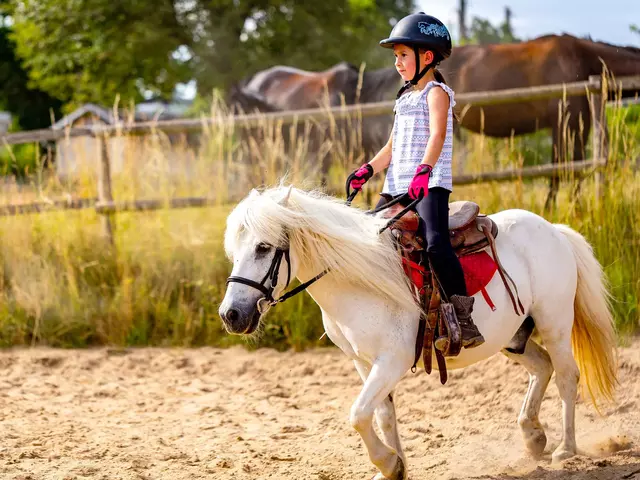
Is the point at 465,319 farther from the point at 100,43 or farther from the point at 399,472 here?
the point at 100,43

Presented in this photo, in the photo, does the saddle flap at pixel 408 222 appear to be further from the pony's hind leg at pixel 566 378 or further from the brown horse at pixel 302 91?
the brown horse at pixel 302 91

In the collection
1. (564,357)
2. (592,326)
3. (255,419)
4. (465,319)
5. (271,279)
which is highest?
(271,279)

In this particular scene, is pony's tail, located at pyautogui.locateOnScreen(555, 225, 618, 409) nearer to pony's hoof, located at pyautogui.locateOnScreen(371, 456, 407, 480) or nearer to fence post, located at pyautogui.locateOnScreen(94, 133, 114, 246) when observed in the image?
pony's hoof, located at pyautogui.locateOnScreen(371, 456, 407, 480)

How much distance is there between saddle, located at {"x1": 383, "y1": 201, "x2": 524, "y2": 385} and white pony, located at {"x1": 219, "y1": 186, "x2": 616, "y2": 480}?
0.05 meters

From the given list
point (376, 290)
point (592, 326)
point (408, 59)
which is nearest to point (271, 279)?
point (376, 290)

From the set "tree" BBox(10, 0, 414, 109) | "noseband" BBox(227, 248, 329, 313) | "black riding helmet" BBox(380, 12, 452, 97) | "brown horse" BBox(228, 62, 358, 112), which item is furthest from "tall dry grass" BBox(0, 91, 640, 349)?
"tree" BBox(10, 0, 414, 109)

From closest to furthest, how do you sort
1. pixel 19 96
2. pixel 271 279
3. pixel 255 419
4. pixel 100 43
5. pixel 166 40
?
pixel 271 279, pixel 255 419, pixel 100 43, pixel 166 40, pixel 19 96

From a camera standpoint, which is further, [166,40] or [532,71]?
[166,40]

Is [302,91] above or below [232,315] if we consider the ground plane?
above

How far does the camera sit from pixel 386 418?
3.56m

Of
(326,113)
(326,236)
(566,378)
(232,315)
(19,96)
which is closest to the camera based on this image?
(232,315)

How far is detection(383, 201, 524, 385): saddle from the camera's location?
3.38m

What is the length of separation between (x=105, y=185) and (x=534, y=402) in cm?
436

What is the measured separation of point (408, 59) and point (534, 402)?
1850 mm
